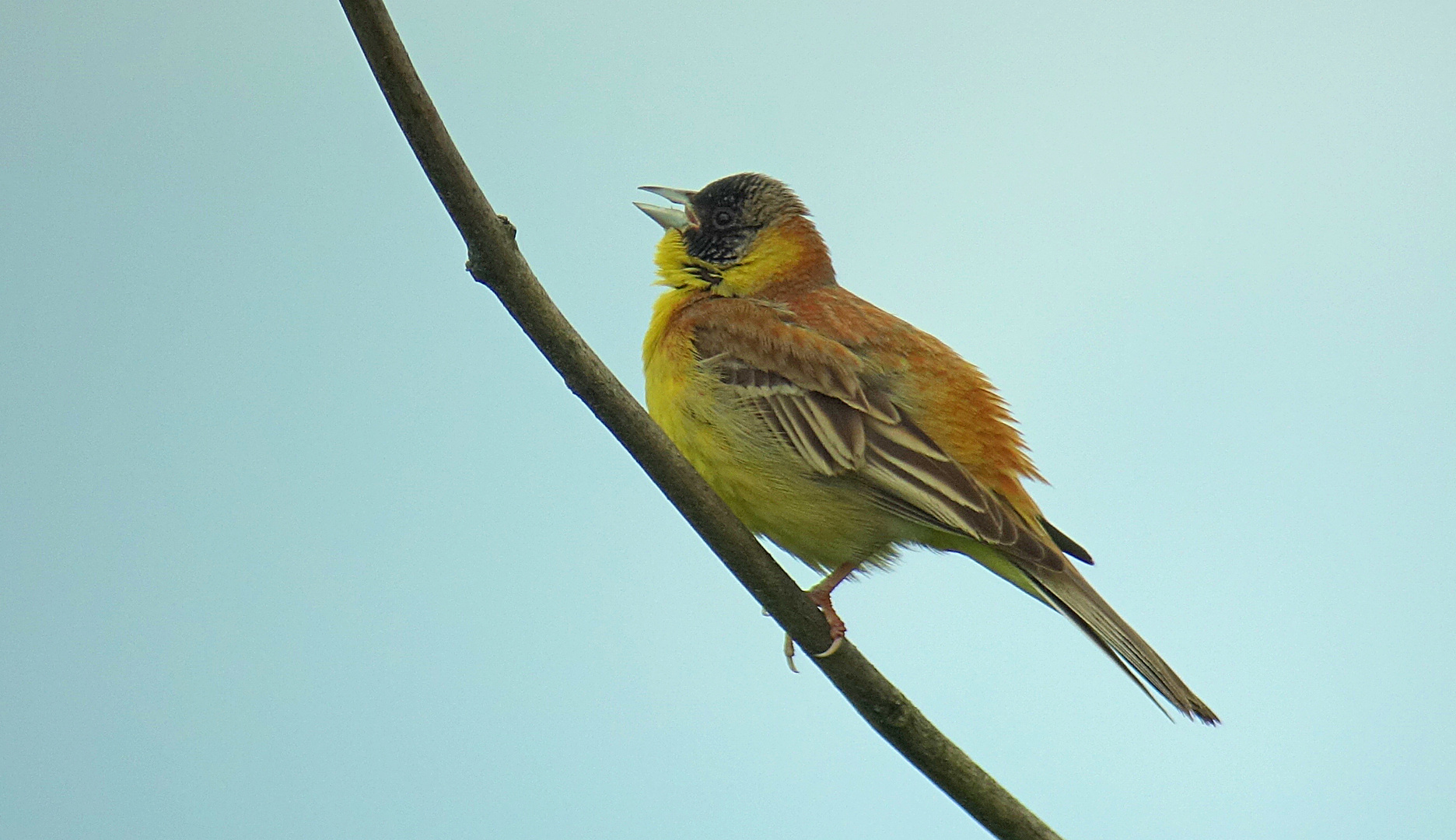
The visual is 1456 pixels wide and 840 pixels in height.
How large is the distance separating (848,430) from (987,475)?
26.3 inches

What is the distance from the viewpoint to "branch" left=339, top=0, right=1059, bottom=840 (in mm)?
3643

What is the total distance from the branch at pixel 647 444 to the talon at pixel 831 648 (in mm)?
19

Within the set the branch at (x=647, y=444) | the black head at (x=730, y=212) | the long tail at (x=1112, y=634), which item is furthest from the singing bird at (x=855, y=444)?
the black head at (x=730, y=212)

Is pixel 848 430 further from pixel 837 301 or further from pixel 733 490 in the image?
pixel 837 301

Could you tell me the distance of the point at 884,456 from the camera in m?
5.47

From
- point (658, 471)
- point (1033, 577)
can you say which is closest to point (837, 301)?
point (1033, 577)

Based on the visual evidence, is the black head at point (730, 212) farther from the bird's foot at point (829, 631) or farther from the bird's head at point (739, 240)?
the bird's foot at point (829, 631)

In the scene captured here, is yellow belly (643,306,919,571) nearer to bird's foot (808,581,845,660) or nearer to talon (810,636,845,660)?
bird's foot (808,581,845,660)

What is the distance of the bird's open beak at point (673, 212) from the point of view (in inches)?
269

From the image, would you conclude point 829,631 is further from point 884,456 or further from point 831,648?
point 884,456

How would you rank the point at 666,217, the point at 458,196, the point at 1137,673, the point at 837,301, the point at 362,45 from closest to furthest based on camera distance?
1. the point at 362,45
2. the point at 458,196
3. the point at 1137,673
4. the point at 837,301
5. the point at 666,217

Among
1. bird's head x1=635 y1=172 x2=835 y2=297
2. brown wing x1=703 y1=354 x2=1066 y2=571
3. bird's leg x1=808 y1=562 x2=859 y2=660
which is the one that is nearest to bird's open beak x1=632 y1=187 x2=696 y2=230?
bird's head x1=635 y1=172 x2=835 y2=297

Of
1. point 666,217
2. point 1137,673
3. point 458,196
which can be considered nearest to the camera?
point 458,196

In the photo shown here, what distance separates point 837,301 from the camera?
632cm
